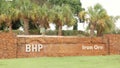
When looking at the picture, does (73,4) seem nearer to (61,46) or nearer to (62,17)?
(62,17)

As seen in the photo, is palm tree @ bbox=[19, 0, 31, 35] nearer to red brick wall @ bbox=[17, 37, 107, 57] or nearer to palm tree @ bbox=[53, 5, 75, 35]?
palm tree @ bbox=[53, 5, 75, 35]

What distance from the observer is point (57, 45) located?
18.7 m

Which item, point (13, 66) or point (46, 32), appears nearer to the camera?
point (13, 66)

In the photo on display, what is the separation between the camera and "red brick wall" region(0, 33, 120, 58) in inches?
690

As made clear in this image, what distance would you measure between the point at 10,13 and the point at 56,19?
5382mm

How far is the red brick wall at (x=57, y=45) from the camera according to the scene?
17.5 metres

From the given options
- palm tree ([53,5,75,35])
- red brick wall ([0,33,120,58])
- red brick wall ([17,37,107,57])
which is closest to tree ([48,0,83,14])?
palm tree ([53,5,75,35])

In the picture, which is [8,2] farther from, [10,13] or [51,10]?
[51,10]

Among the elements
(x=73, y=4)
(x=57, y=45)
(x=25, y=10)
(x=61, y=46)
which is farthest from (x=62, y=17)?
(x=57, y=45)

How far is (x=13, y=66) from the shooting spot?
1295cm

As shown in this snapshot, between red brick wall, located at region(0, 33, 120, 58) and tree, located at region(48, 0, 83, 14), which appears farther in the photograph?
tree, located at region(48, 0, 83, 14)

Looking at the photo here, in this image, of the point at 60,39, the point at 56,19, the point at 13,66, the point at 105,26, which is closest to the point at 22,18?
the point at 56,19

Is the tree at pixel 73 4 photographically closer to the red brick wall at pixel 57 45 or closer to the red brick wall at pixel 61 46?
the red brick wall at pixel 57 45

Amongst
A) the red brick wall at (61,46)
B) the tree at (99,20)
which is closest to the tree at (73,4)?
the tree at (99,20)
